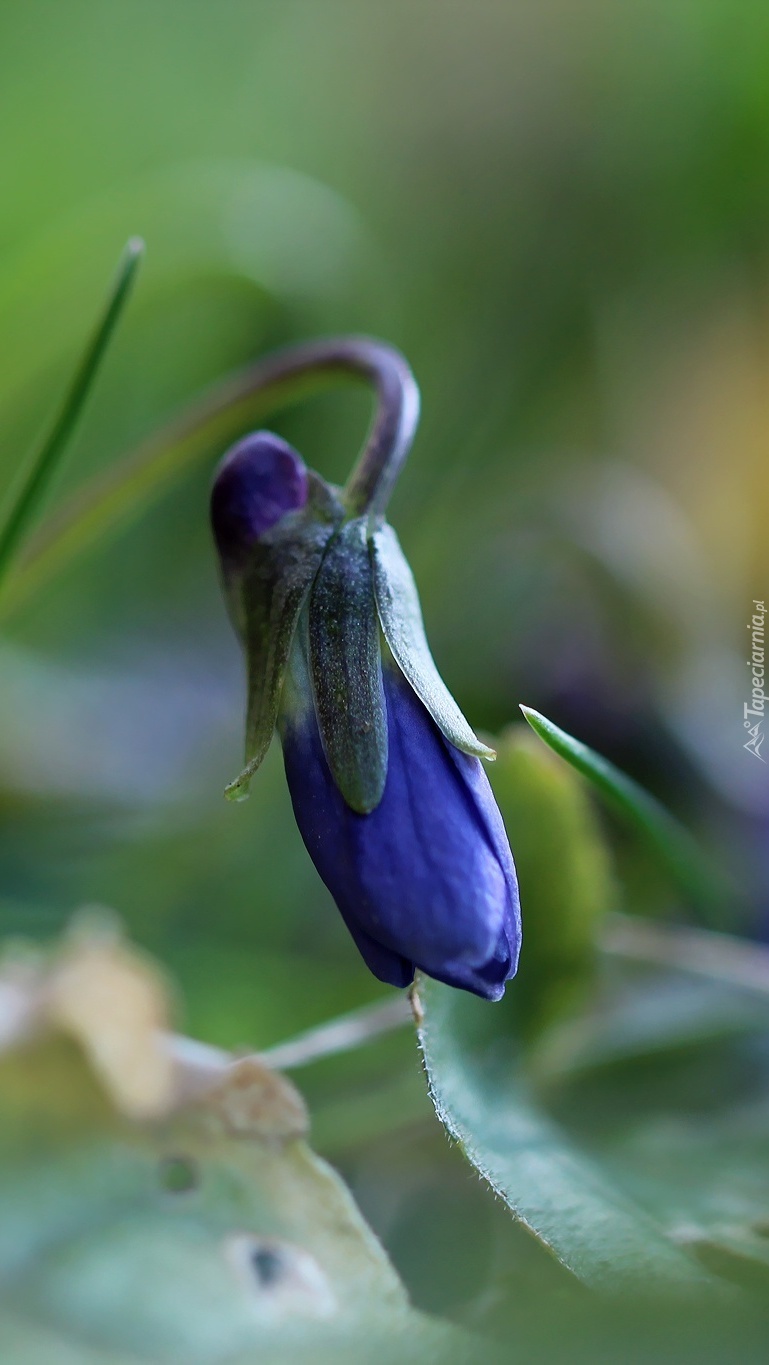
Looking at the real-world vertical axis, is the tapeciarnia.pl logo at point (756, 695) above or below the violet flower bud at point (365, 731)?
above

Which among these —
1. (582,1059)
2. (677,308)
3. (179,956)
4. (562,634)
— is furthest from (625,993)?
(677,308)

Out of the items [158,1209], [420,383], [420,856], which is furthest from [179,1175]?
[420,383]

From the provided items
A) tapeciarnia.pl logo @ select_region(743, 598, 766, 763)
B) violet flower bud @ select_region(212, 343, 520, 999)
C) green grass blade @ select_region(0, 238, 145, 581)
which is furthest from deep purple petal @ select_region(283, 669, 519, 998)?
tapeciarnia.pl logo @ select_region(743, 598, 766, 763)

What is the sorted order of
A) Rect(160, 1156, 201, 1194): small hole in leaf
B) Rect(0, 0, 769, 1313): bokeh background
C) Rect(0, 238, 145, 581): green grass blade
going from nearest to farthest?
Rect(160, 1156, 201, 1194): small hole in leaf < Rect(0, 238, 145, 581): green grass blade < Rect(0, 0, 769, 1313): bokeh background

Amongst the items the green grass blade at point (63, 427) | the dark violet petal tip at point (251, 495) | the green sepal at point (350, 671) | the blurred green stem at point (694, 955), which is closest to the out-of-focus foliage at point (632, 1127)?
the blurred green stem at point (694, 955)

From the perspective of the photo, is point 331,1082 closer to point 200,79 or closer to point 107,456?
point 107,456

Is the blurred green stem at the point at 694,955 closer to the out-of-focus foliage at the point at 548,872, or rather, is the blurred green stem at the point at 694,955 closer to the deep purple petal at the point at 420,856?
the out-of-focus foliage at the point at 548,872

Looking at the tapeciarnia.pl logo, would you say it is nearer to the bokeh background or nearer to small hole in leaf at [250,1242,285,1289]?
the bokeh background
